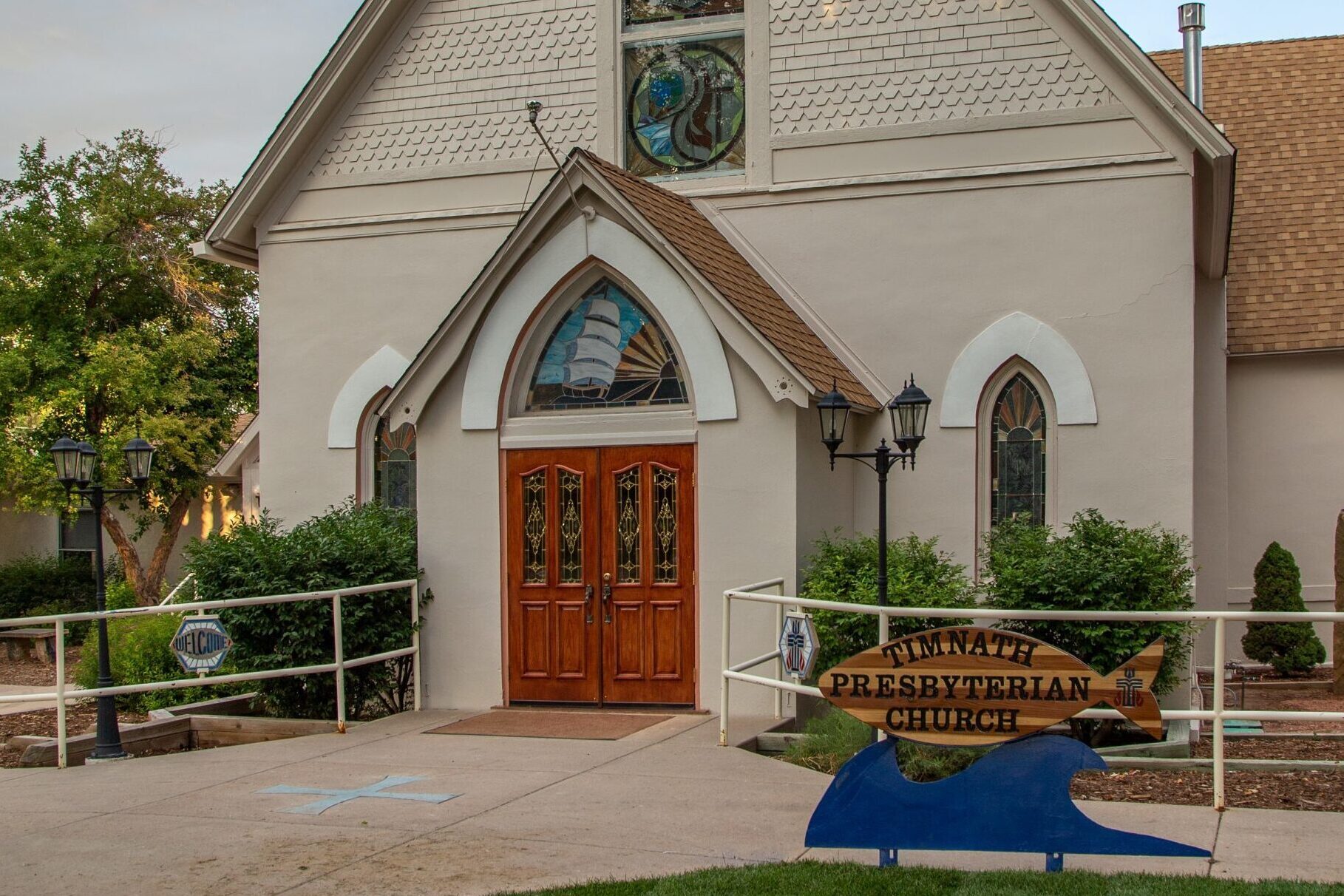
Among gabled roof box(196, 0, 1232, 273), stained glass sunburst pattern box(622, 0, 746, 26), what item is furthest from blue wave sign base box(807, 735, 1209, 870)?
stained glass sunburst pattern box(622, 0, 746, 26)

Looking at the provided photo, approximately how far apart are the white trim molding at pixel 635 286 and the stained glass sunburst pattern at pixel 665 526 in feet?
2.22

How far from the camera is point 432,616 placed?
523 inches

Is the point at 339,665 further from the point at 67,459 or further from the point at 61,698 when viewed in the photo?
the point at 67,459

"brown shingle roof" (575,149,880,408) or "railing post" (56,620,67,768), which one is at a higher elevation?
"brown shingle roof" (575,149,880,408)

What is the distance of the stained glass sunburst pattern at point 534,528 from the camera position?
13.1 m

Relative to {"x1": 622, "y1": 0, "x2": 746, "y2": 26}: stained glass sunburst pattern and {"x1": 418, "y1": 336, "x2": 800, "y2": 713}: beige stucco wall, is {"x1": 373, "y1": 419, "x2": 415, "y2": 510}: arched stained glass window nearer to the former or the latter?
{"x1": 418, "y1": 336, "x2": 800, "y2": 713}: beige stucco wall

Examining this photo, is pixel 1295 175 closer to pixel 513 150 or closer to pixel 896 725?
pixel 513 150

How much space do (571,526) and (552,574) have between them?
45 centimetres

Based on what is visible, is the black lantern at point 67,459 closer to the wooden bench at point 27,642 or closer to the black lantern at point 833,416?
the black lantern at point 833,416

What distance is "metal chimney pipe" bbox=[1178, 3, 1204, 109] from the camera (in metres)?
17.8

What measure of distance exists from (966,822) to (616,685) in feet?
19.2

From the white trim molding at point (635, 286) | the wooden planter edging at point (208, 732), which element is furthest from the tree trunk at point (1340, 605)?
the wooden planter edging at point (208, 732)

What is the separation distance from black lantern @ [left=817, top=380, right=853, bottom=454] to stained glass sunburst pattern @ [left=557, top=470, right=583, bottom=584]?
2.31 meters

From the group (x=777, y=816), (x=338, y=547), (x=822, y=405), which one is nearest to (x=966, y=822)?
(x=777, y=816)
